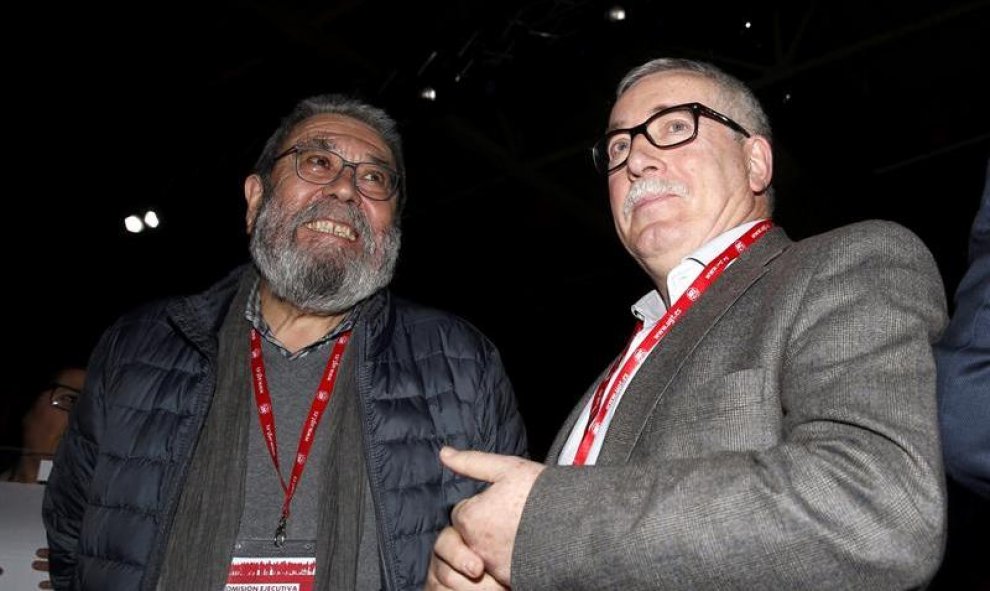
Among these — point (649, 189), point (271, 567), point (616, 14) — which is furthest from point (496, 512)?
point (616, 14)

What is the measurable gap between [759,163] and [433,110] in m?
3.65

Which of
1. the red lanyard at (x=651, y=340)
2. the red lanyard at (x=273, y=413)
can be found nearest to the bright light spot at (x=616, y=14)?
the red lanyard at (x=273, y=413)

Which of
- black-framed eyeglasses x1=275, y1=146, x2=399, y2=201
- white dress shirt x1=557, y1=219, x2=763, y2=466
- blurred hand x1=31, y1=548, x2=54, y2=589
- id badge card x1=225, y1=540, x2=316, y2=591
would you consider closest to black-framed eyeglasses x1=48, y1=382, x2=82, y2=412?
blurred hand x1=31, y1=548, x2=54, y2=589

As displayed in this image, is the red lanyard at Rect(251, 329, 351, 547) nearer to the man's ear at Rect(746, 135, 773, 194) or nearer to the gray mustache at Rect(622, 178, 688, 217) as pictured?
the gray mustache at Rect(622, 178, 688, 217)

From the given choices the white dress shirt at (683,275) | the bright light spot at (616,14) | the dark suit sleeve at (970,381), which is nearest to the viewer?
the dark suit sleeve at (970,381)

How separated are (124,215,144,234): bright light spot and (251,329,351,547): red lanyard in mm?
4637

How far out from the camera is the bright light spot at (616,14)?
453cm

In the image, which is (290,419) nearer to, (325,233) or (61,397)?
(325,233)

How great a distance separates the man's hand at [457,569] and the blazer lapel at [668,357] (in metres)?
0.25

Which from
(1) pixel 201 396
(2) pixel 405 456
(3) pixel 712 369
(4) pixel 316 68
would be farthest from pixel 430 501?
(4) pixel 316 68

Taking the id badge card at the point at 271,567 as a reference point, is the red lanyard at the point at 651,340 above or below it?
above

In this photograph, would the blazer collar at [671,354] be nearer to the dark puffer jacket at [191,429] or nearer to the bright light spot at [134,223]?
the dark puffer jacket at [191,429]

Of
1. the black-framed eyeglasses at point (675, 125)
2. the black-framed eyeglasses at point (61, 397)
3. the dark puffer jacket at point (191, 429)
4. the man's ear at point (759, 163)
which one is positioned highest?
the black-framed eyeglasses at point (675, 125)

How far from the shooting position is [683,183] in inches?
64.6
